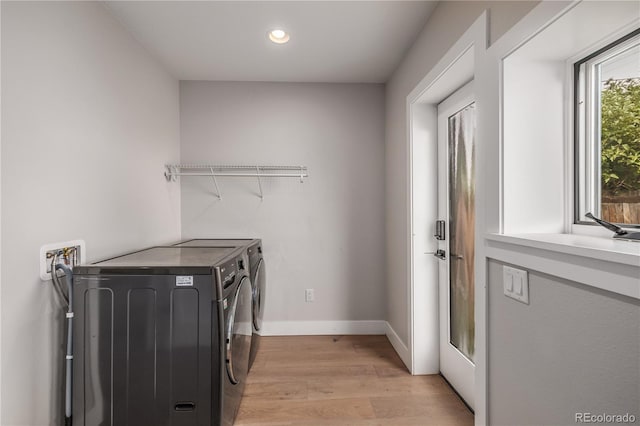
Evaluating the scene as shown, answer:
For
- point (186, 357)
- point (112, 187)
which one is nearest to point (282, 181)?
point (112, 187)

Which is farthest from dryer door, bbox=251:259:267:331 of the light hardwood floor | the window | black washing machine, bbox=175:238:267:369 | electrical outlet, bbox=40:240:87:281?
the window

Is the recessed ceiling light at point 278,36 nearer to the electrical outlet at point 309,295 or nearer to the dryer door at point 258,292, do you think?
the dryer door at point 258,292

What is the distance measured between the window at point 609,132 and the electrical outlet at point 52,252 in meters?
Answer: 2.20

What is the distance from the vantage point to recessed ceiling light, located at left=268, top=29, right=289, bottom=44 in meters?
2.01

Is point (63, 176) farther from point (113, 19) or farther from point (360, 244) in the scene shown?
point (360, 244)

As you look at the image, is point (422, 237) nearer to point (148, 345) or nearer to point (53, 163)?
point (148, 345)

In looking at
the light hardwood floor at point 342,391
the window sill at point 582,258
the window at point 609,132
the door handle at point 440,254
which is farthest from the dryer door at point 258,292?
the window at point 609,132

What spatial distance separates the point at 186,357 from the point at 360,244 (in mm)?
1866

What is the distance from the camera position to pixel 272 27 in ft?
6.46

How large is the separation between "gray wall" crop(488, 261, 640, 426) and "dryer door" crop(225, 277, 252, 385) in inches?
46.5

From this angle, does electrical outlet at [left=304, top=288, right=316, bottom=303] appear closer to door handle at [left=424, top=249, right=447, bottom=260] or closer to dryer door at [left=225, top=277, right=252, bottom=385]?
dryer door at [left=225, top=277, right=252, bottom=385]

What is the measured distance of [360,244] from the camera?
2.91 m

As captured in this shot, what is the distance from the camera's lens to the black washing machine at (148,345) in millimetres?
1365

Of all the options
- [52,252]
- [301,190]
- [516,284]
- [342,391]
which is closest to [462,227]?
[516,284]
